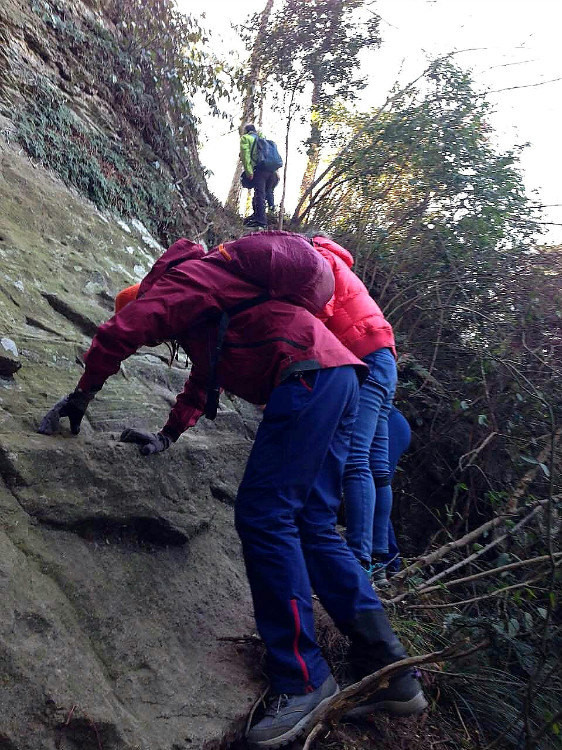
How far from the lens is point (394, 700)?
223 centimetres

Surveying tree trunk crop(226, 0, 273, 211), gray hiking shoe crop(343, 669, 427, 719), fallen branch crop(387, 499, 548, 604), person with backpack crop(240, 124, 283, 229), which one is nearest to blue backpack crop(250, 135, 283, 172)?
person with backpack crop(240, 124, 283, 229)

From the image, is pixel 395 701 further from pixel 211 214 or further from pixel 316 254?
pixel 211 214

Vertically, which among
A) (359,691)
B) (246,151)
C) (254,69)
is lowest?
(359,691)

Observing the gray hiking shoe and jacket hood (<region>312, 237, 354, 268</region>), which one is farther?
jacket hood (<region>312, 237, 354, 268</region>)

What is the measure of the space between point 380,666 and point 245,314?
58.0 inches

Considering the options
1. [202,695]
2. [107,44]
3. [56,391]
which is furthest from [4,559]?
[107,44]

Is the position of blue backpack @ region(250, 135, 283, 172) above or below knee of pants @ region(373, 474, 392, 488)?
above

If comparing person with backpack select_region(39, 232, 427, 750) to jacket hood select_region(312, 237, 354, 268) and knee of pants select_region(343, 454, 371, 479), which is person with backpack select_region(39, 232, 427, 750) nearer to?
knee of pants select_region(343, 454, 371, 479)

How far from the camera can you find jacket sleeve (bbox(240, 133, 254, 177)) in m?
9.24

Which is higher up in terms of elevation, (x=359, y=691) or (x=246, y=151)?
(x=246, y=151)

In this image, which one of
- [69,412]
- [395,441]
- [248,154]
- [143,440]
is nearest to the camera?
[69,412]

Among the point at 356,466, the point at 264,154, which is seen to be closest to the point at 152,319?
the point at 356,466

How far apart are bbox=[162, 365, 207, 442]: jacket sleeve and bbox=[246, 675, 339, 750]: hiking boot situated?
140 centimetres

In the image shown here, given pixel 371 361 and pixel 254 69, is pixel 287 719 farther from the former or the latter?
pixel 254 69
